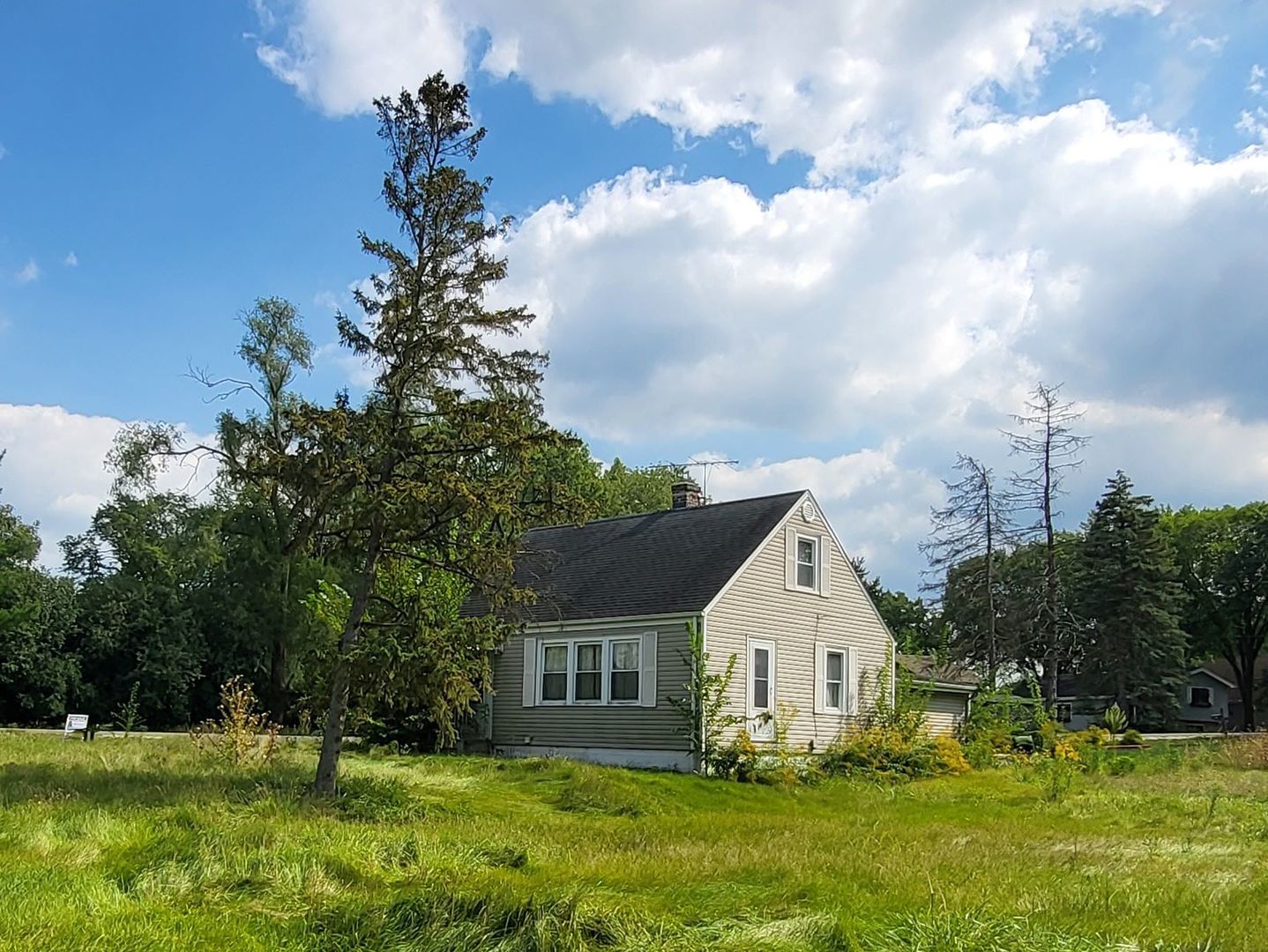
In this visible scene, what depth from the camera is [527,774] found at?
20.5 m

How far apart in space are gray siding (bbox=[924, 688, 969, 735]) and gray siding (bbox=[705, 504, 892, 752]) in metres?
3.99

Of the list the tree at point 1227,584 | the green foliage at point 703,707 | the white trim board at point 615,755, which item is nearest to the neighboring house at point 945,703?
the green foliage at point 703,707

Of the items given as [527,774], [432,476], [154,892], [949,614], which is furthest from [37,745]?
[949,614]

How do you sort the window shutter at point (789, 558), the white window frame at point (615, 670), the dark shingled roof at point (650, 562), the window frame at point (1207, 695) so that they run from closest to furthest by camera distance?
the white window frame at point (615, 670) < the dark shingled roof at point (650, 562) < the window shutter at point (789, 558) < the window frame at point (1207, 695)

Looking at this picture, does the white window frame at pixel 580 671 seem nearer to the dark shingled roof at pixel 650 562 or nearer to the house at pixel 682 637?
the house at pixel 682 637

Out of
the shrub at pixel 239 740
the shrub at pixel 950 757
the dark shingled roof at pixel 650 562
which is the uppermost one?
the dark shingled roof at pixel 650 562

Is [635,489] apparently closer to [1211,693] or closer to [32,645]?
[32,645]

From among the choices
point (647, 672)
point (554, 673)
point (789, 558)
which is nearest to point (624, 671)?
point (647, 672)

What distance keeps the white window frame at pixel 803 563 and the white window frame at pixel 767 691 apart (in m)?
1.95

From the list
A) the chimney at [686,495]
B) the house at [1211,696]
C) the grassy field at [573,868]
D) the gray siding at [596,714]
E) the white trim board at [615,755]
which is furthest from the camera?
the house at [1211,696]

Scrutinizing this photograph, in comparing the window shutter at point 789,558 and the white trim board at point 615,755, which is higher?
the window shutter at point 789,558

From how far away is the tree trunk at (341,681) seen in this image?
15.8 metres

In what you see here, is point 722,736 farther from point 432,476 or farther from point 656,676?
point 432,476

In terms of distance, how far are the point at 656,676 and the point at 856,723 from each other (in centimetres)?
629
